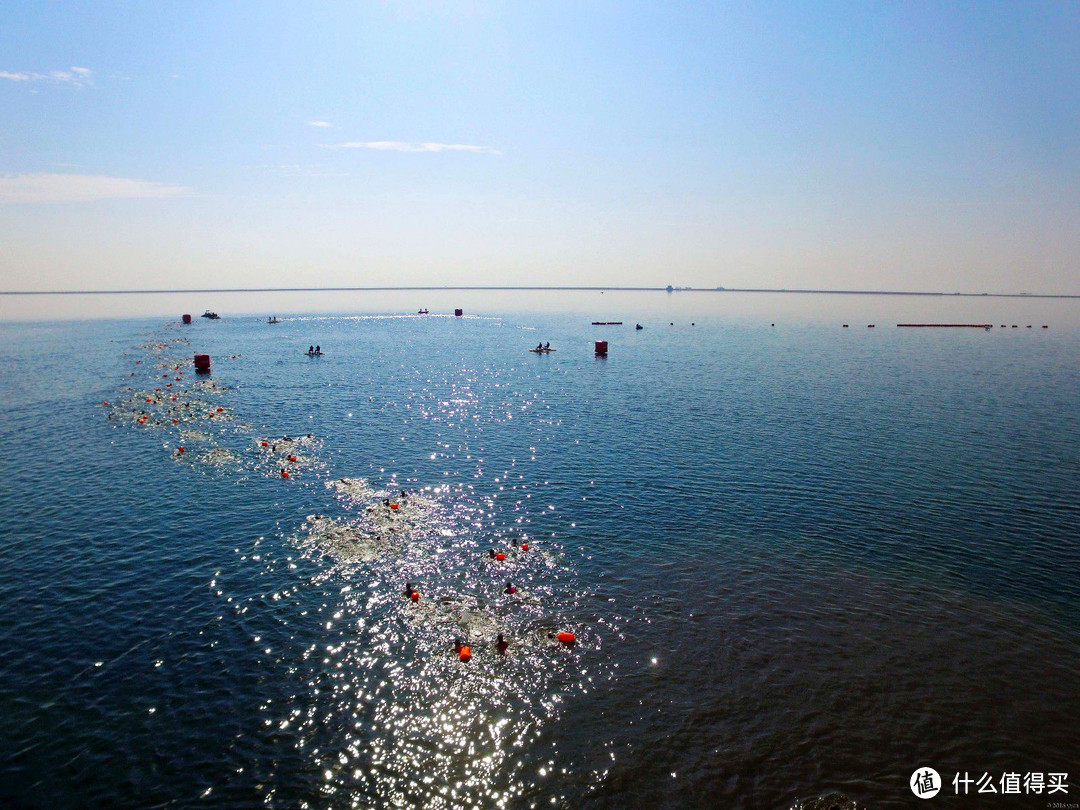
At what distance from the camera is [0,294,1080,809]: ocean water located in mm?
19047

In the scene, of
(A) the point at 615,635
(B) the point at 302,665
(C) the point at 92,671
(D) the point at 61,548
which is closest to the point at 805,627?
(A) the point at 615,635

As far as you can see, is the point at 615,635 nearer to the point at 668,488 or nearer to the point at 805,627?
the point at 805,627

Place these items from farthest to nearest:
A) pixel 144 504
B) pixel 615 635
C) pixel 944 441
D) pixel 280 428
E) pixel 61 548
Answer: pixel 280 428, pixel 944 441, pixel 144 504, pixel 61 548, pixel 615 635

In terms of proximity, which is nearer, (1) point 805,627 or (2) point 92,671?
(2) point 92,671

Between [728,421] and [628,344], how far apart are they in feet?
293

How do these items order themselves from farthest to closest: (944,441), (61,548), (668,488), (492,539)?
1. (944,441)
2. (668,488)
3. (492,539)
4. (61,548)

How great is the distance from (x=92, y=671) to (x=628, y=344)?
138 m

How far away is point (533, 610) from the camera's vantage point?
27.6 m

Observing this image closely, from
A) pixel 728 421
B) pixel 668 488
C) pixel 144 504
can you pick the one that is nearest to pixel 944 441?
pixel 728 421

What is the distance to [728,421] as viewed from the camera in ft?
212

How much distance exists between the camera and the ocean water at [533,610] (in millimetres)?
19047

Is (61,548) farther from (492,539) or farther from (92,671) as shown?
(492,539)

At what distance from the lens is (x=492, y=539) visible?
116ft

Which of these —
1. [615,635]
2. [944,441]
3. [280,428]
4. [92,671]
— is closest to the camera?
[92,671]
